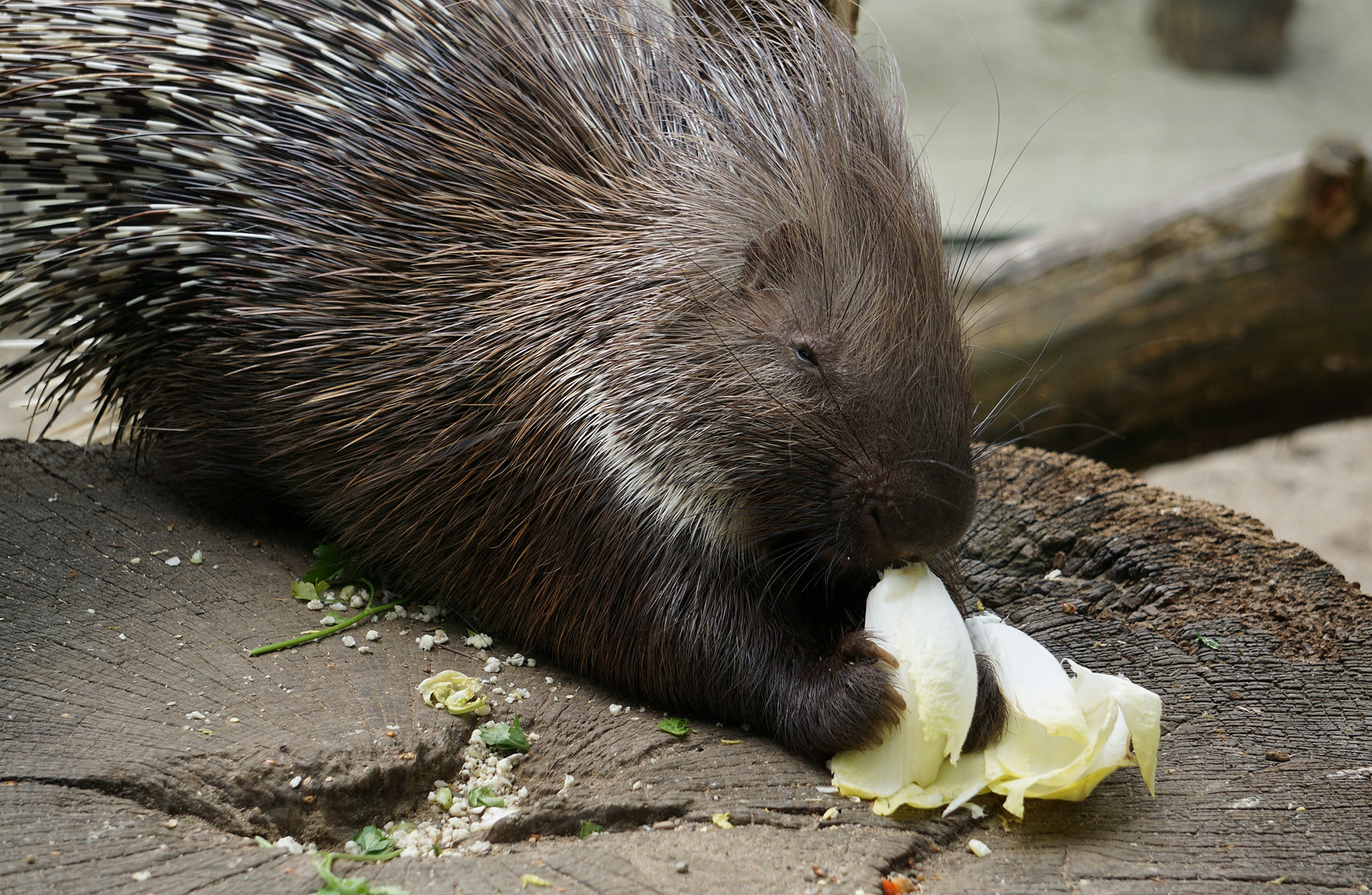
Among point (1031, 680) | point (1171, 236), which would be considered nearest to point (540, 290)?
point (1031, 680)

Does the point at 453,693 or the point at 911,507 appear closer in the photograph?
the point at 911,507

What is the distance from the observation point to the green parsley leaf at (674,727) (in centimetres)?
205

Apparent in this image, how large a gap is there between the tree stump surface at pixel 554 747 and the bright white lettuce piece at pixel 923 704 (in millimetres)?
70

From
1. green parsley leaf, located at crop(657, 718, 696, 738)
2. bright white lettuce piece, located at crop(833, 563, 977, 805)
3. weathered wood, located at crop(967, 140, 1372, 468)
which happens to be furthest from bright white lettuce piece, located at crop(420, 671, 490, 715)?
weathered wood, located at crop(967, 140, 1372, 468)

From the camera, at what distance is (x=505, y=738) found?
1.99m

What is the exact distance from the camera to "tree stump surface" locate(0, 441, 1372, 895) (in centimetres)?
166

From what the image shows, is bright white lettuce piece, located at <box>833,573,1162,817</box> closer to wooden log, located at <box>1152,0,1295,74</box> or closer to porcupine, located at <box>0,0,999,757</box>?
porcupine, located at <box>0,0,999,757</box>

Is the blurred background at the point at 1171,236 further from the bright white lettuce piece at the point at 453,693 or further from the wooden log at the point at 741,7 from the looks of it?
the bright white lettuce piece at the point at 453,693

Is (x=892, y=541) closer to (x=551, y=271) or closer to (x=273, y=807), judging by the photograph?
(x=551, y=271)

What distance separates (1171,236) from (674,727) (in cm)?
340

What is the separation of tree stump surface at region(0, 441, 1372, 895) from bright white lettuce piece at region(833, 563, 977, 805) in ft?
0.23

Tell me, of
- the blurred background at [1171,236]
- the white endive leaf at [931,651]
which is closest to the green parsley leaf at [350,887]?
the white endive leaf at [931,651]

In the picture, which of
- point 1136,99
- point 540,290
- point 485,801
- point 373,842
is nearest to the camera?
point 373,842

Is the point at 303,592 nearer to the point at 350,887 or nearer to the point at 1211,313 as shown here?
the point at 350,887
